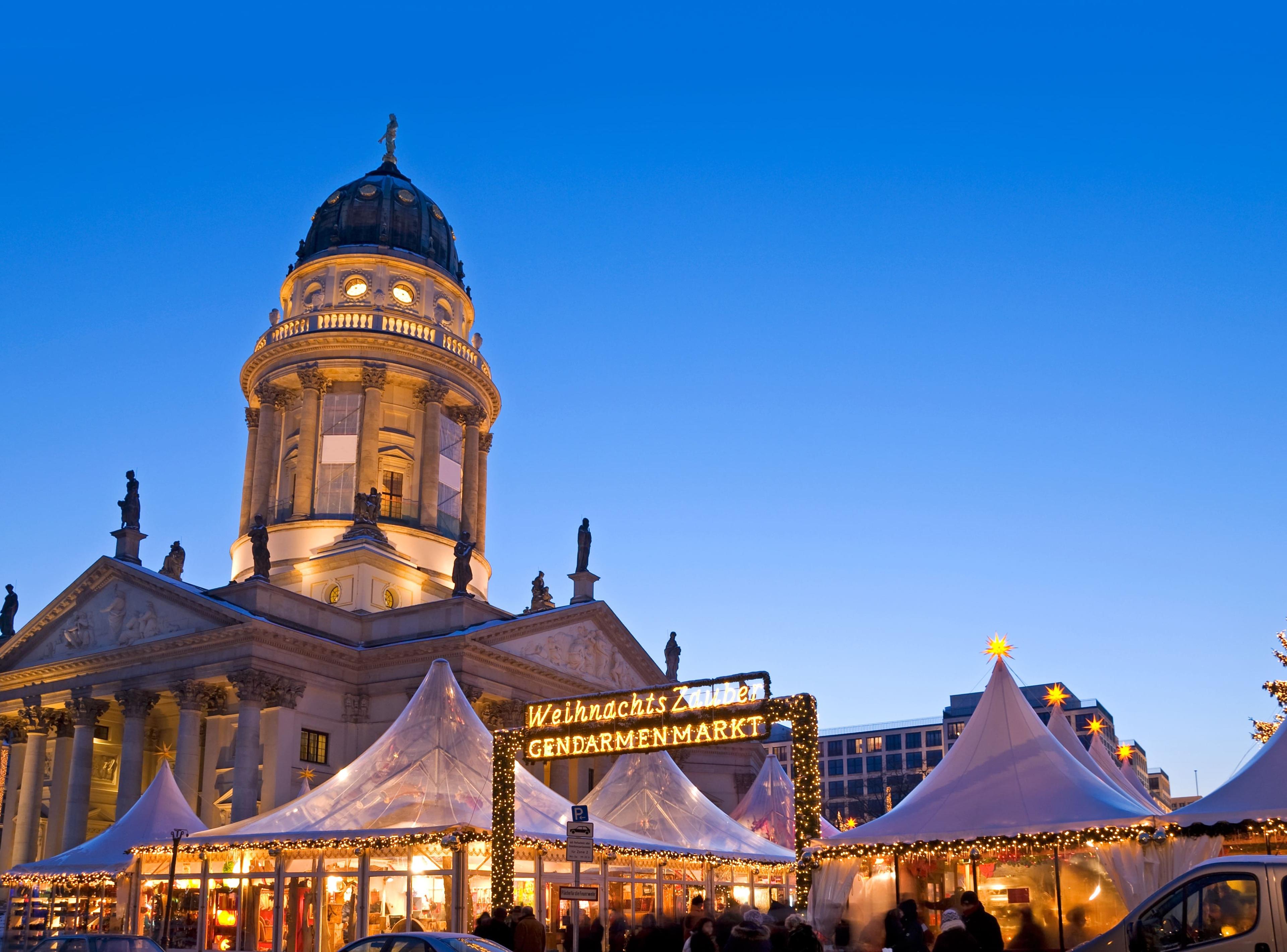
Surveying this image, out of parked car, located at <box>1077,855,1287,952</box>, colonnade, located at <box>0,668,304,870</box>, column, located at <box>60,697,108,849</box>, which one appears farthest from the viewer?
column, located at <box>60,697,108,849</box>

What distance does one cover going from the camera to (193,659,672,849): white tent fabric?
2522 cm

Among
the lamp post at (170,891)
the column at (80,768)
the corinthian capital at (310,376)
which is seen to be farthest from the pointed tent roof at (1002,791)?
the corinthian capital at (310,376)

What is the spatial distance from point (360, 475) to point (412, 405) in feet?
18.3

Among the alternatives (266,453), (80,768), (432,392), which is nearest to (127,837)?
(80,768)

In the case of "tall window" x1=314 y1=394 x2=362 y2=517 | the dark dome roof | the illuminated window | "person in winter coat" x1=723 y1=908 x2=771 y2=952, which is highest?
the dark dome roof

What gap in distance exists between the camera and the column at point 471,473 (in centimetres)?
6450

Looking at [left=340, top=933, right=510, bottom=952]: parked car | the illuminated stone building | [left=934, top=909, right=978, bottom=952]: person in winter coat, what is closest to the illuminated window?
the illuminated stone building

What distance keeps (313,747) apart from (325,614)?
211 inches

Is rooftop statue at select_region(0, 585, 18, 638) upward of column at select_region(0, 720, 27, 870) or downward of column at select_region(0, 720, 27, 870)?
upward

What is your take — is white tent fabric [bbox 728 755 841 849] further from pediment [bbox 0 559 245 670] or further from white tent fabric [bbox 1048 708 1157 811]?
pediment [bbox 0 559 245 670]

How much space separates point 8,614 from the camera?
5469 centimetres

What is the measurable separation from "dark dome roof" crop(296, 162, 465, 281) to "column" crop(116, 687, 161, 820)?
26867mm

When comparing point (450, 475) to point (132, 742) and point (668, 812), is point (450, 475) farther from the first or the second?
point (668, 812)

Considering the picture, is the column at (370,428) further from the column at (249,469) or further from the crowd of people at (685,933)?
the crowd of people at (685,933)
